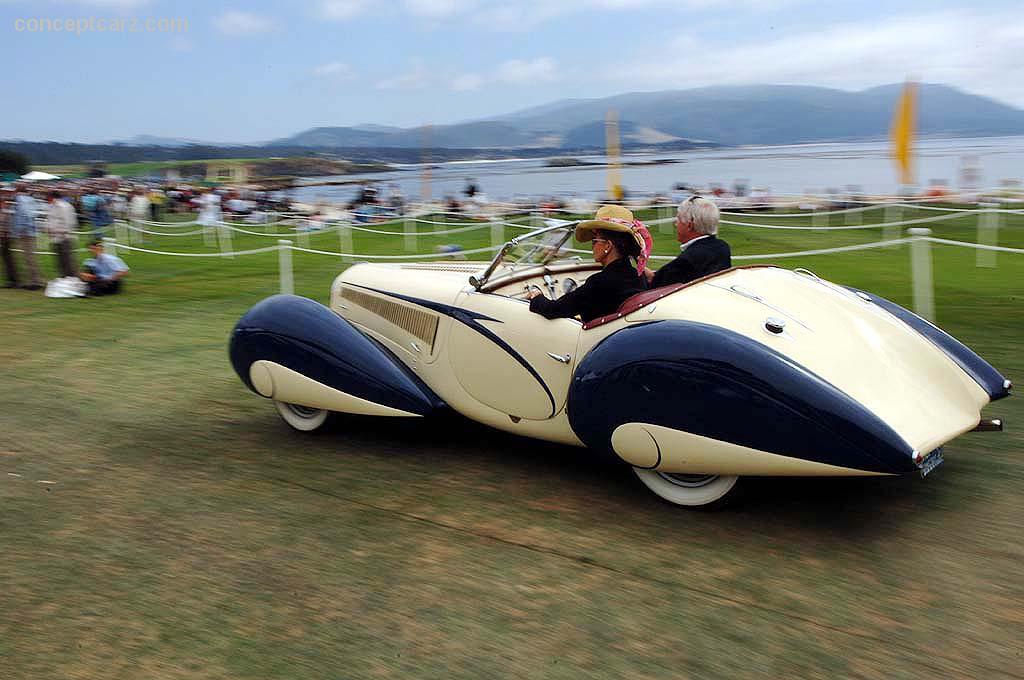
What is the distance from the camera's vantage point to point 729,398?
382cm

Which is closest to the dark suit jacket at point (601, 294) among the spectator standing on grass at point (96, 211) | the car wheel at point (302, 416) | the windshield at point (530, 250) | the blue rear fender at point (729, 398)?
the blue rear fender at point (729, 398)

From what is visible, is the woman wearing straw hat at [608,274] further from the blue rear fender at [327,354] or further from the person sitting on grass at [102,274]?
the person sitting on grass at [102,274]

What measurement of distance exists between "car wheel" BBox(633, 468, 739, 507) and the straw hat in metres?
1.29

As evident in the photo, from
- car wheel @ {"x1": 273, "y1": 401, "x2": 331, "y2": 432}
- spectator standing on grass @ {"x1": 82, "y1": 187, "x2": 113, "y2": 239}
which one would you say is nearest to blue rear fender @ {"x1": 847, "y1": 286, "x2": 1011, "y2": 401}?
car wheel @ {"x1": 273, "y1": 401, "x2": 331, "y2": 432}

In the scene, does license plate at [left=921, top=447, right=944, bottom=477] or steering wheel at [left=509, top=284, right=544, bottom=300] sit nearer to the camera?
license plate at [left=921, top=447, right=944, bottom=477]

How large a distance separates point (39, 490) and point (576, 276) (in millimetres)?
3416

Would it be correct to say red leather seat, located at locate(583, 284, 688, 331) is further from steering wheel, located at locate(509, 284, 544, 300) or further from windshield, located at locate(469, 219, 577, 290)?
windshield, located at locate(469, 219, 577, 290)

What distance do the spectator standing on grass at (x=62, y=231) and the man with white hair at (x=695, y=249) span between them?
1116cm

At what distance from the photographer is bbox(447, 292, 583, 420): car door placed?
4629 mm

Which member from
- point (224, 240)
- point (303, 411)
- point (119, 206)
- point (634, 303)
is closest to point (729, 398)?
point (634, 303)

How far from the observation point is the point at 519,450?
5.43 meters

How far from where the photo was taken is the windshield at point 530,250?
520 centimetres

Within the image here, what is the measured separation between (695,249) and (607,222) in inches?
25.7

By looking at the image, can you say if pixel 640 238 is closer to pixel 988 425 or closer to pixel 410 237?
pixel 988 425
